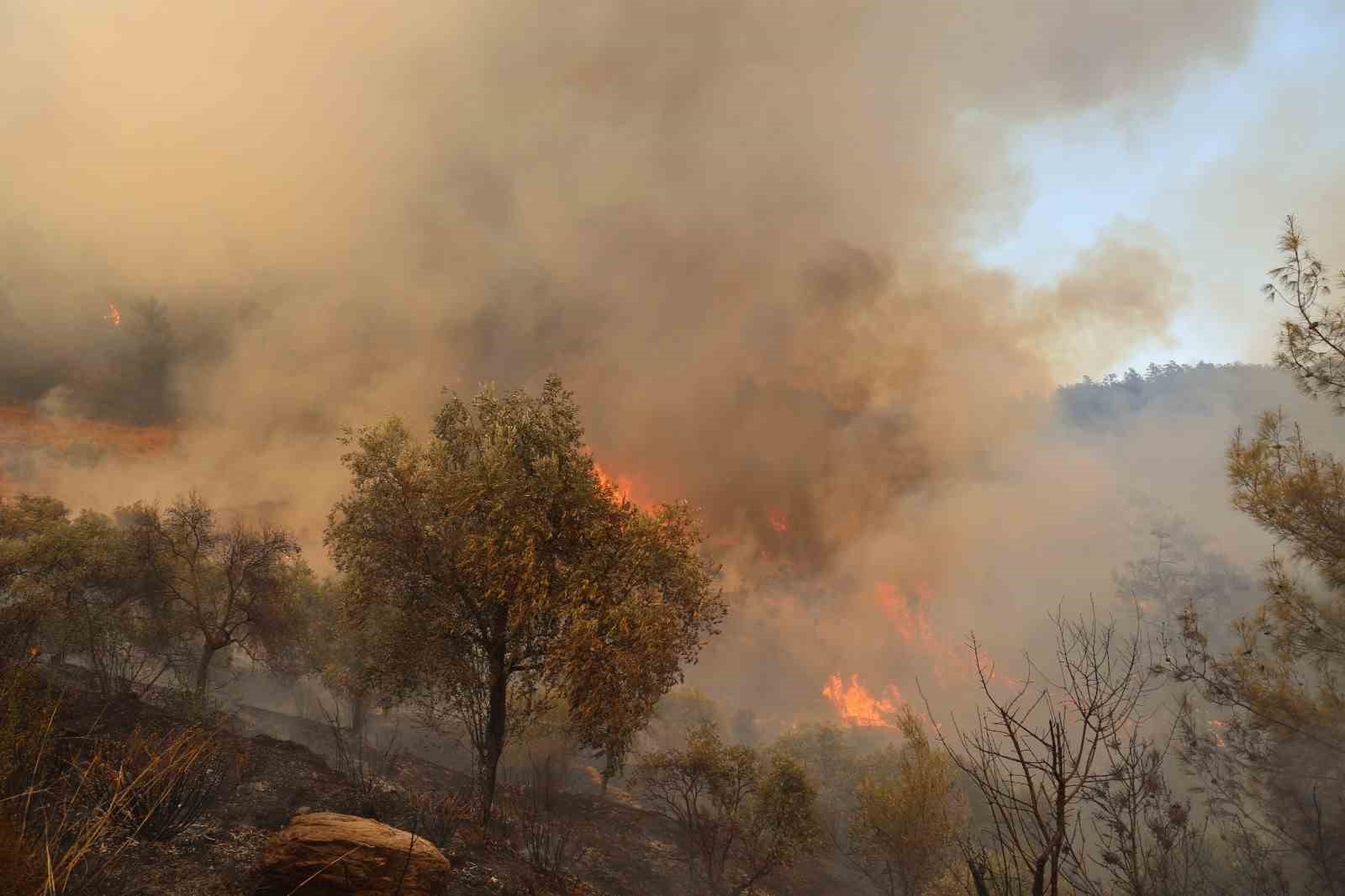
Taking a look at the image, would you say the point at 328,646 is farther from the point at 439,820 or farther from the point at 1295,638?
the point at 1295,638

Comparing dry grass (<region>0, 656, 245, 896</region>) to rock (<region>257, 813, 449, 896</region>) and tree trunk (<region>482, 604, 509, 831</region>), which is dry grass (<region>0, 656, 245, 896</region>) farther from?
tree trunk (<region>482, 604, 509, 831</region>)

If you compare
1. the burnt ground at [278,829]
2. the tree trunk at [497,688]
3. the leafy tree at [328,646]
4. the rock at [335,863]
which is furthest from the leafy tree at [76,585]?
the rock at [335,863]

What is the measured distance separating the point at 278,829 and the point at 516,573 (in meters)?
8.43

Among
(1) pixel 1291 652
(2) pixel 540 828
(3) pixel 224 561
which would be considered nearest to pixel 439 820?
(2) pixel 540 828

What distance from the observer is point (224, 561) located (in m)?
33.2

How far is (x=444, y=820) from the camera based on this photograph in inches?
645

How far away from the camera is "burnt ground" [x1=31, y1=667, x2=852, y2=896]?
10.6 m

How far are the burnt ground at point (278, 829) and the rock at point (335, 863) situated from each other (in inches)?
28.1

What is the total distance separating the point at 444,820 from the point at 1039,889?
52.1ft

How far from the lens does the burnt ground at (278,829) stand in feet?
34.8

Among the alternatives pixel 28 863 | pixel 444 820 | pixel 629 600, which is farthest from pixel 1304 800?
pixel 28 863

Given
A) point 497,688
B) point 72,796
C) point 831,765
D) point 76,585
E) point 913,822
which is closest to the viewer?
point 72,796

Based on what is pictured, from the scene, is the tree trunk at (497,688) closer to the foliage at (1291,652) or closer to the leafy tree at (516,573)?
the leafy tree at (516,573)

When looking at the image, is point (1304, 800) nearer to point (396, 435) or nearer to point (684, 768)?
point (684, 768)
